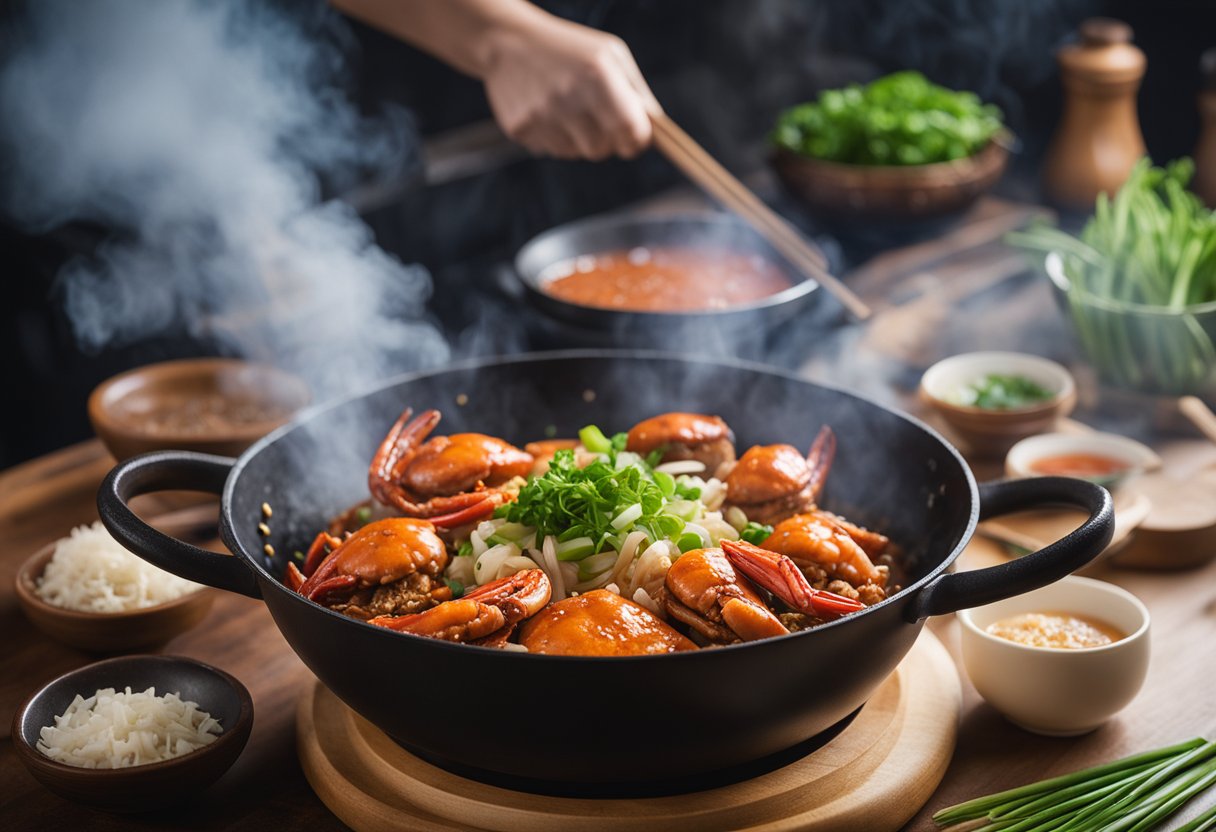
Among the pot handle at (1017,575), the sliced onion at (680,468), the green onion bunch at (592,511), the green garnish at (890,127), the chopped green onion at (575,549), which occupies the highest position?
the pot handle at (1017,575)

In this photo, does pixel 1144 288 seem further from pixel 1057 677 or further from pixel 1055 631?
pixel 1057 677

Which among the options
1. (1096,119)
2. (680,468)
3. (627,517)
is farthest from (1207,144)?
(627,517)

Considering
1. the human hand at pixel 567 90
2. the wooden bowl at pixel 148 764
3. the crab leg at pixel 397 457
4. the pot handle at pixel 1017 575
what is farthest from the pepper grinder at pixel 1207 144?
the wooden bowl at pixel 148 764

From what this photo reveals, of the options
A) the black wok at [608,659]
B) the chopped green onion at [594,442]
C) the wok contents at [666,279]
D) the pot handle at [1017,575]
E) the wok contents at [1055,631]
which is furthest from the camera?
the wok contents at [666,279]

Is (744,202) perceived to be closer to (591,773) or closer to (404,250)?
(404,250)

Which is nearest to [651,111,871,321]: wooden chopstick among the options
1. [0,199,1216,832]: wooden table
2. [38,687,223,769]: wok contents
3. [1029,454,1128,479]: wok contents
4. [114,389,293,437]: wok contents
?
[0,199,1216,832]: wooden table

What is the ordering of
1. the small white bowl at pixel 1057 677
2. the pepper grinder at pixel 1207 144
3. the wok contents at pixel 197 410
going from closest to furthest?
the small white bowl at pixel 1057 677 < the wok contents at pixel 197 410 < the pepper grinder at pixel 1207 144

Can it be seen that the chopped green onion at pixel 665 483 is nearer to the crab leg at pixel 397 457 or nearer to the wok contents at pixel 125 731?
the crab leg at pixel 397 457
